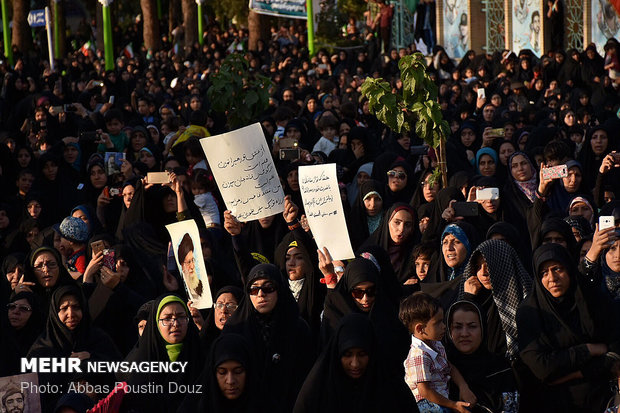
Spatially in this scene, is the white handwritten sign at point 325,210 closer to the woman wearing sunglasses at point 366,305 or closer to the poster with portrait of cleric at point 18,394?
the woman wearing sunglasses at point 366,305

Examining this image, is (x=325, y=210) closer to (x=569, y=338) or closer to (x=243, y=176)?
(x=243, y=176)

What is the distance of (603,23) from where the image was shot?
63.1 ft

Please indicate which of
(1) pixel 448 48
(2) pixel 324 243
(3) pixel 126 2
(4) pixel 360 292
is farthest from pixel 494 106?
(3) pixel 126 2

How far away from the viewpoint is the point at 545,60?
16.8 meters

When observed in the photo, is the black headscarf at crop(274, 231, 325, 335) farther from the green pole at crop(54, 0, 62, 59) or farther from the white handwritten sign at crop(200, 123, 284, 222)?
the green pole at crop(54, 0, 62, 59)

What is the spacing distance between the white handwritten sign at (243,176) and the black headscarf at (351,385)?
A: 8.59 feet

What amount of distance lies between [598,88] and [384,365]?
11.5 meters

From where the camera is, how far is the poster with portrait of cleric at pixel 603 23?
18.9 m

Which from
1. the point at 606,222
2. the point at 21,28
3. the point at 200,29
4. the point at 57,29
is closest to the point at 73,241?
the point at 606,222

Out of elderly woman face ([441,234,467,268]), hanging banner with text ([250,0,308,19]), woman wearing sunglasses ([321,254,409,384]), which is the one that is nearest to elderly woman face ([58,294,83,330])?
woman wearing sunglasses ([321,254,409,384])

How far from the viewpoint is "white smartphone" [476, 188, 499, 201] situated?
7.39 meters

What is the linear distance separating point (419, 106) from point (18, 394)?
4335 mm

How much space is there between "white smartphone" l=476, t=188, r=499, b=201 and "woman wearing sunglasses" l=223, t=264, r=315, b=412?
2.52 metres

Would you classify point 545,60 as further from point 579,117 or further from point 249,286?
point 249,286
